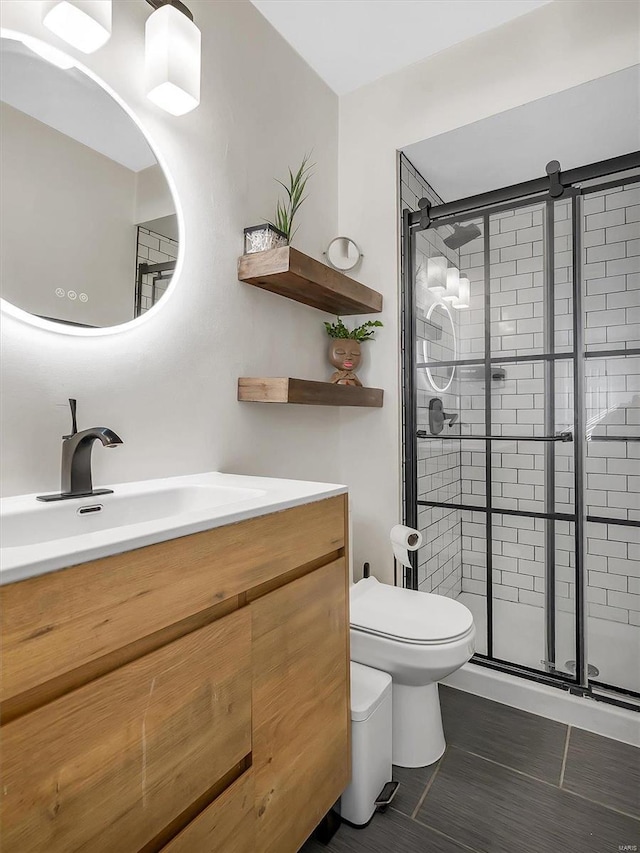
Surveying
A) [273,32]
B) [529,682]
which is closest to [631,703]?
[529,682]

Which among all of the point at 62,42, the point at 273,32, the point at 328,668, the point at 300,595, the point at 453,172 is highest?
the point at 273,32

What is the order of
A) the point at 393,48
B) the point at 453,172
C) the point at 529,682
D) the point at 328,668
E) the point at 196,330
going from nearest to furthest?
the point at 328,668, the point at 196,330, the point at 529,682, the point at 393,48, the point at 453,172

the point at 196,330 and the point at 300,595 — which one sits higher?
the point at 196,330

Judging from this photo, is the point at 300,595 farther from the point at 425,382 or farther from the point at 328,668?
the point at 425,382

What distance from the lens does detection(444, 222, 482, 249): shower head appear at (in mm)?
2172

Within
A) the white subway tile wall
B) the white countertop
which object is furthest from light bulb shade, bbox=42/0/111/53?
the white countertop

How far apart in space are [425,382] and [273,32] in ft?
5.19

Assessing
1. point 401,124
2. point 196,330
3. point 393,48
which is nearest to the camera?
point 196,330

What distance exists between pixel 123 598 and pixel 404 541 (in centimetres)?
139

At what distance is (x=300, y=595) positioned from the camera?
1.15 m

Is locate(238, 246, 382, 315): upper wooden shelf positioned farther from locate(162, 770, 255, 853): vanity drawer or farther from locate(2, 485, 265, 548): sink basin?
locate(162, 770, 255, 853): vanity drawer

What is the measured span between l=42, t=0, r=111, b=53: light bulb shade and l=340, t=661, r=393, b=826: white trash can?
1889mm

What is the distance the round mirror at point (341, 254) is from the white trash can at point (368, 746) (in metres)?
1.74

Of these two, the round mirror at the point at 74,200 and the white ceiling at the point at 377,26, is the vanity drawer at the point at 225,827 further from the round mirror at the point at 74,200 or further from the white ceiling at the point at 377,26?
the white ceiling at the point at 377,26
